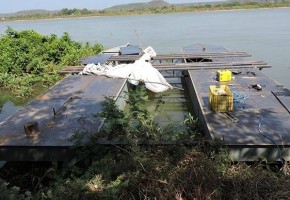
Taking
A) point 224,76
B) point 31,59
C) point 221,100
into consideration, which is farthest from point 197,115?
point 31,59

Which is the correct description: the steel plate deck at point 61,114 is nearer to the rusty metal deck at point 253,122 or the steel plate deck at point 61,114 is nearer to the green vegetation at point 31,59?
the rusty metal deck at point 253,122

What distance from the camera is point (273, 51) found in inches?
627

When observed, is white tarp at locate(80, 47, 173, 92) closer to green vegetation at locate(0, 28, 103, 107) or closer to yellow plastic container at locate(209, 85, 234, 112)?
yellow plastic container at locate(209, 85, 234, 112)

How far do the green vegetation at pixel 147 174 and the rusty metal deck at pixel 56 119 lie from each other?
0.33 m

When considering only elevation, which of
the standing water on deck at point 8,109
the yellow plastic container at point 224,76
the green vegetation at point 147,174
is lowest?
the standing water on deck at point 8,109

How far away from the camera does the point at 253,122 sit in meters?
5.07

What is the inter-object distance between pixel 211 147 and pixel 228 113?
1284 mm

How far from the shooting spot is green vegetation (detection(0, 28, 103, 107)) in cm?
1088

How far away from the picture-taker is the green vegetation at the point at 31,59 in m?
10.9

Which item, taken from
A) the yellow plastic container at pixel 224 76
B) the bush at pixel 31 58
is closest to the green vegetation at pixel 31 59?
the bush at pixel 31 58

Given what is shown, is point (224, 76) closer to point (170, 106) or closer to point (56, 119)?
point (170, 106)

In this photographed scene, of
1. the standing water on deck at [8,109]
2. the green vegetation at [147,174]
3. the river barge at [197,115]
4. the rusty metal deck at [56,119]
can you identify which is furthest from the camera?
the standing water on deck at [8,109]

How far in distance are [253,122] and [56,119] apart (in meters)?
3.31

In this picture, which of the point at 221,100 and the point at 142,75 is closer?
the point at 221,100
